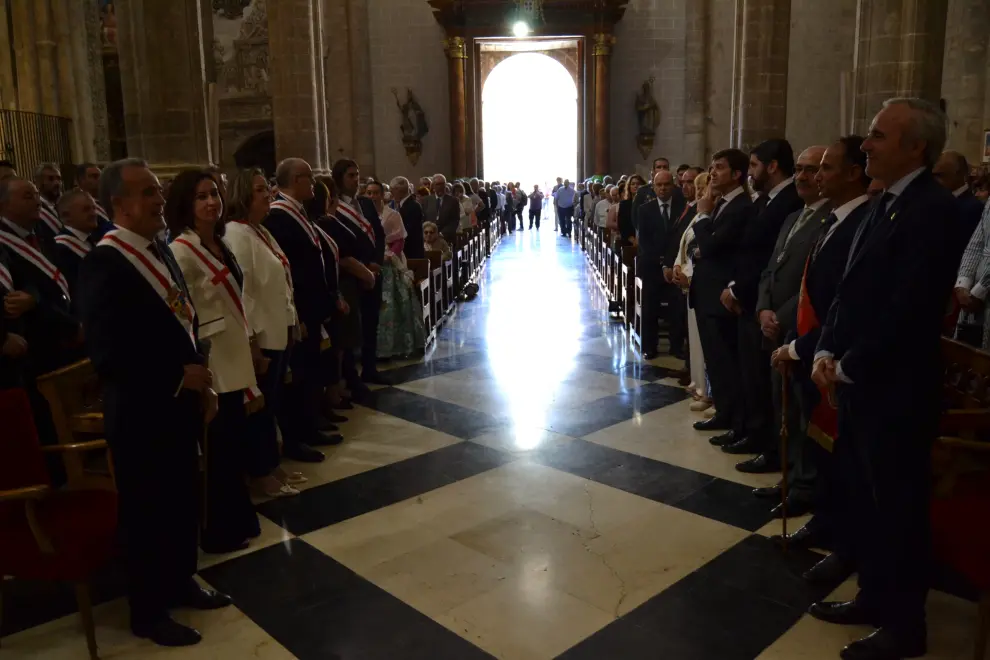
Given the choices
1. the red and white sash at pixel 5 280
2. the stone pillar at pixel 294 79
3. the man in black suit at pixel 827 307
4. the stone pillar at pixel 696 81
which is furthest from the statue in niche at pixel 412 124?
the man in black suit at pixel 827 307

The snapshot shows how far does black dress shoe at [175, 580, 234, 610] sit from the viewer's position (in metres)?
Result: 3.34

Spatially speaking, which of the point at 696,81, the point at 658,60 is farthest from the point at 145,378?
the point at 658,60

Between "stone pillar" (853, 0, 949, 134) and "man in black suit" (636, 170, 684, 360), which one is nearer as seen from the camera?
"stone pillar" (853, 0, 949, 134)

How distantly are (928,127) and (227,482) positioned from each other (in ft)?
10.8

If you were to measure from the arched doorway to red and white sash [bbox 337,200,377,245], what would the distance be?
17617 mm

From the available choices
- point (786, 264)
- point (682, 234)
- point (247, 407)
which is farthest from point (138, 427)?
point (682, 234)

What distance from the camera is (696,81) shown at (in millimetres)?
19031

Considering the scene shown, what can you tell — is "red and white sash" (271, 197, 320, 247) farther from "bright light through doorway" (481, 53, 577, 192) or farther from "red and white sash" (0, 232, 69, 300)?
"bright light through doorway" (481, 53, 577, 192)

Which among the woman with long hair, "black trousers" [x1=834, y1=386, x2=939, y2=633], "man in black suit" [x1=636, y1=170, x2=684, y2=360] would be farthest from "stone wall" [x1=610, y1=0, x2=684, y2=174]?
"black trousers" [x1=834, y1=386, x2=939, y2=633]

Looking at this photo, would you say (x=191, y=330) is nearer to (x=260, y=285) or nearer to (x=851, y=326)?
(x=260, y=285)

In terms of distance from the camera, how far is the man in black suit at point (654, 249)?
7.62m

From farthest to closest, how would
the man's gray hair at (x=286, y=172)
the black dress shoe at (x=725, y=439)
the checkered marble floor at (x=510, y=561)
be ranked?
1. the black dress shoe at (x=725, y=439)
2. the man's gray hair at (x=286, y=172)
3. the checkered marble floor at (x=510, y=561)

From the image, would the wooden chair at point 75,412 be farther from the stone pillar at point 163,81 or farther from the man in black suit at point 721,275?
the stone pillar at point 163,81

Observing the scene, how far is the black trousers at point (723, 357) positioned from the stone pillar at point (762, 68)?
22.1 ft
